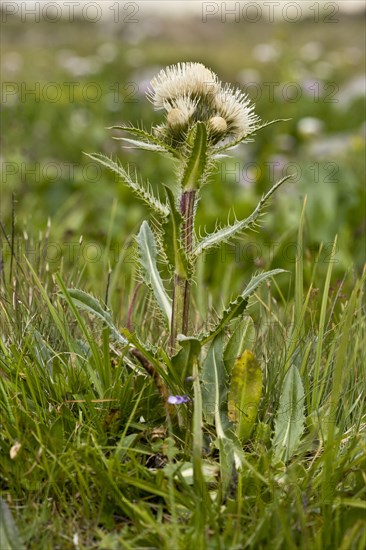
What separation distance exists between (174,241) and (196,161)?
0.23 metres

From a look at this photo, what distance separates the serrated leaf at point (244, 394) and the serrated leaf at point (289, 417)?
3.0 inches

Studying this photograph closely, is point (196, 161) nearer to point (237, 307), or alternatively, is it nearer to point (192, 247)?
point (192, 247)

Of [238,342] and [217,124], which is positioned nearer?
[217,124]

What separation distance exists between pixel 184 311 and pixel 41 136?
634 centimetres

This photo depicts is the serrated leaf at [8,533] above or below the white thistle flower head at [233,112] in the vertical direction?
below

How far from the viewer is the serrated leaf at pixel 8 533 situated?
5.62 feet

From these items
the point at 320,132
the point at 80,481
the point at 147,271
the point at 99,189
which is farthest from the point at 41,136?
the point at 80,481

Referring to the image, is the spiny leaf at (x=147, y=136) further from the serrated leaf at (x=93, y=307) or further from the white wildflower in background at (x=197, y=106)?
the serrated leaf at (x=93, y=307)

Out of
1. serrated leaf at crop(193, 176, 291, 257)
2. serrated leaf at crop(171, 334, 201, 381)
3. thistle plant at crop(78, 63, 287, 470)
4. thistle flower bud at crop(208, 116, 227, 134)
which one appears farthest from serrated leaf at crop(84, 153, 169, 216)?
serrated leaf at crop(171, 334, 201, 381)

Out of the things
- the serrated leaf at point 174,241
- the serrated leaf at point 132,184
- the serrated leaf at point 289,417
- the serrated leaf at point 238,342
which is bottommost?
the serrated leaf at point 289,417

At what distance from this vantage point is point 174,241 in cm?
213

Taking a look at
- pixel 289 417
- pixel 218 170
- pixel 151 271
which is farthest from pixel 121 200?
pixel 289 417

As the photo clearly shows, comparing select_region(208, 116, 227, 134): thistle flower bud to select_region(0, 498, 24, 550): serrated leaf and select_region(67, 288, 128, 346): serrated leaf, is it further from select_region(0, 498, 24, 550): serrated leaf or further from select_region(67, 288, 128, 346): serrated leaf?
select_region(0, 498, 24, 550): serrated leaf

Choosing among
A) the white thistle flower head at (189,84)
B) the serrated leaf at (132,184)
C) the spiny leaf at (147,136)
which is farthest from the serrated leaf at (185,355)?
the white thistle flower head at (189,84)
